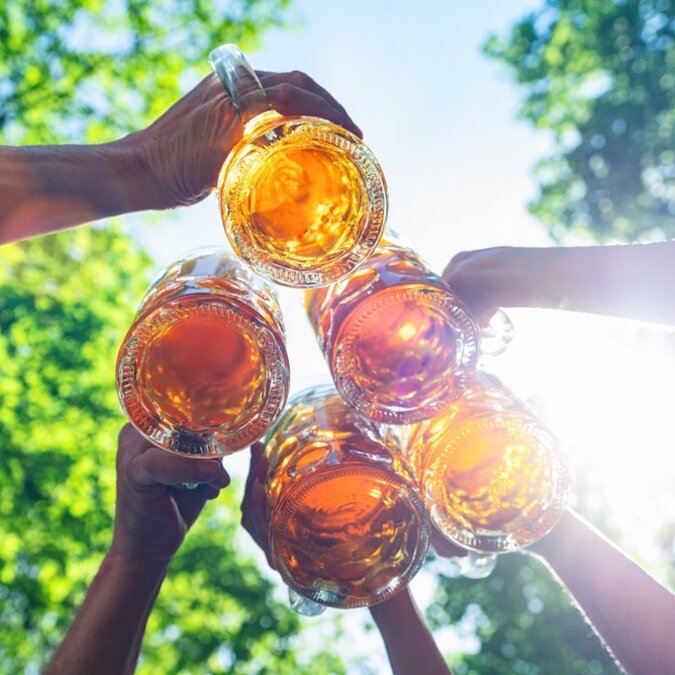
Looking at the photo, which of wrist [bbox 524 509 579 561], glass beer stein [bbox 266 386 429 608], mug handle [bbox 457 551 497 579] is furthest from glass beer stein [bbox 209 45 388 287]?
wrist [bbox 524 509 579 561]

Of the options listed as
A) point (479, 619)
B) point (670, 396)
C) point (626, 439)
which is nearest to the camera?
point (670, 396)

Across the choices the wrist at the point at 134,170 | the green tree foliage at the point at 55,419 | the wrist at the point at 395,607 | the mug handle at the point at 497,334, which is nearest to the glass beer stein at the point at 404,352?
the mug handle at the point at 497,334

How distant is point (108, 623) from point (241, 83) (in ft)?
3.41

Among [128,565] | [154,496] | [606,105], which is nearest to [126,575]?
[128,565]

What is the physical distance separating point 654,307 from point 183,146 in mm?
861

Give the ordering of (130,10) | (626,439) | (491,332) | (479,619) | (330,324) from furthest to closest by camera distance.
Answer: (479,619) < (130,10) < (626,439) < (491,332) < (330,324)

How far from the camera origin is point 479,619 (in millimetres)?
10070

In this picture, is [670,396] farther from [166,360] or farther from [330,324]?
[166,360]

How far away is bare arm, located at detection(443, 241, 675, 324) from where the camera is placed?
3.60ft

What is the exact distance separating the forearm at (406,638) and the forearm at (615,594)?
0.32 m

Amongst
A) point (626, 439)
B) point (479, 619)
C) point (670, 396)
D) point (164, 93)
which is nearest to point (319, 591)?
point (670, 396)

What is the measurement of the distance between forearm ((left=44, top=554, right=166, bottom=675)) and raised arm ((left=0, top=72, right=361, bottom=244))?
686 millimetres

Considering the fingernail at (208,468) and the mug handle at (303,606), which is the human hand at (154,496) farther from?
the mug handle at (303,606)

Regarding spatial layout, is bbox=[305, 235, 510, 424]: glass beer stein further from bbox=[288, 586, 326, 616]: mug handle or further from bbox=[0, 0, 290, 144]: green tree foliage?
bbox=[0, 0, 290, 144]: green tree foliage
